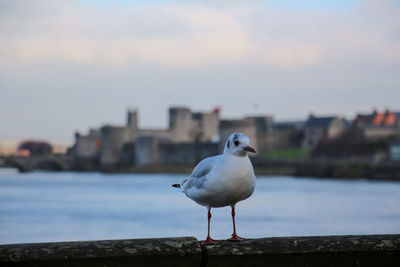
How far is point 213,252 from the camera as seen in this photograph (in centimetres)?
249

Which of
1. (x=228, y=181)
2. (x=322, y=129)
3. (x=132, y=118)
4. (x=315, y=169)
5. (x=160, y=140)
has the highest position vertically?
(x=132, y=118)

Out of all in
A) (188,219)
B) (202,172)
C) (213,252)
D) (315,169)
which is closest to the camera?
(213,252)

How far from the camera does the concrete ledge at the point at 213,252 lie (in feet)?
7.67

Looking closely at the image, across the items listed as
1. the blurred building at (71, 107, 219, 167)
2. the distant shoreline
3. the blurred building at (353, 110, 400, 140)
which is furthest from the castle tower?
the blurred building at (353, 110, 400, 140)

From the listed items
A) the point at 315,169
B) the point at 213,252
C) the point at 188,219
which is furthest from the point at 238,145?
the point at 315,169

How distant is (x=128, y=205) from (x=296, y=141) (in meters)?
38.1

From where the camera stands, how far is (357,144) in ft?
168

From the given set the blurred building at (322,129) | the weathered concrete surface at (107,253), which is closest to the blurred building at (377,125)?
the blurred building at (322,129)

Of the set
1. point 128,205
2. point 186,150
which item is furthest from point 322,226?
point 186,150

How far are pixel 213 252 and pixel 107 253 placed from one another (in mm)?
348

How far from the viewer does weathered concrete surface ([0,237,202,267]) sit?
91.6 inches

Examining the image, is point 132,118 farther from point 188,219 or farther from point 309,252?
point 309,252

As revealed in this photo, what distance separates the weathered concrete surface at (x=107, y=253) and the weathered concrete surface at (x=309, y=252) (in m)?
0.10

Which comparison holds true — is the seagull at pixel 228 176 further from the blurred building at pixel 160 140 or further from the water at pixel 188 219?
the blurred building at pixel 160 140
